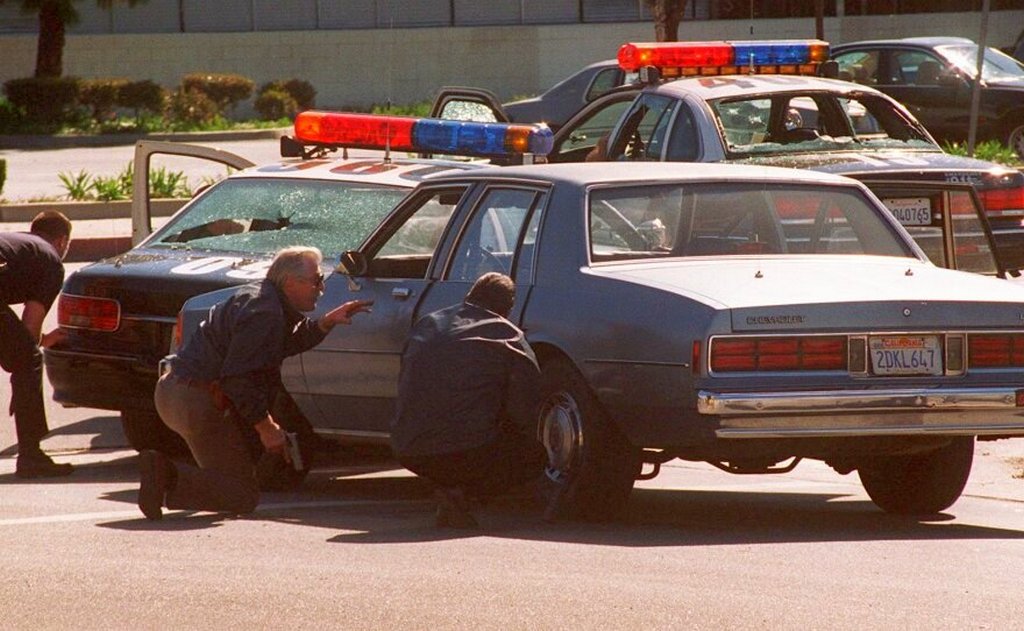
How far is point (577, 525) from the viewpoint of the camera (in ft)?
26.3

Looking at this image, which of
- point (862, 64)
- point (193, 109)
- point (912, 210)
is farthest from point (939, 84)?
point (193, 109)

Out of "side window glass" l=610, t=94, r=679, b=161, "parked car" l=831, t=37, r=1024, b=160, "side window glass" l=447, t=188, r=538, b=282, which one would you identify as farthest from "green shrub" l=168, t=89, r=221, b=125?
"side window glass" l=447, t=188, r=538, b=282

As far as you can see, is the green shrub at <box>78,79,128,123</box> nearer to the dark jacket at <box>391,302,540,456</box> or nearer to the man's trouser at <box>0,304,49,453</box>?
the man's trouser at <box>0,304,49,453</box>

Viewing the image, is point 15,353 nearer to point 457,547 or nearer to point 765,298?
point 457,547

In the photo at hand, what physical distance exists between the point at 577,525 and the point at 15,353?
12.1ft

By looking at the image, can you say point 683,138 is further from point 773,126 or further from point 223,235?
point 223,235

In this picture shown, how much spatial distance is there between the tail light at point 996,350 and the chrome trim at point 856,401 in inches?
4.7

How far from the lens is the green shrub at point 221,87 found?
1559 inches

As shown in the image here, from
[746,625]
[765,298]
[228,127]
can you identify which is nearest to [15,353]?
[765,298]

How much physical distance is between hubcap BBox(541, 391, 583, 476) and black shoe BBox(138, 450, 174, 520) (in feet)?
5.21

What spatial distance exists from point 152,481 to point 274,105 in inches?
1294

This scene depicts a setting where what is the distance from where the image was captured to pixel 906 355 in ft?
25.2

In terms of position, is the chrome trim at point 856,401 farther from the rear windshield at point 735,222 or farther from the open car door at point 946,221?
the open car door at point 946,221

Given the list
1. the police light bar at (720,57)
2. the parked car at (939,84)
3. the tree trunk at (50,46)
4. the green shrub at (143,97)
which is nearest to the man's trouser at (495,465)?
the police light bar at (720,57)
